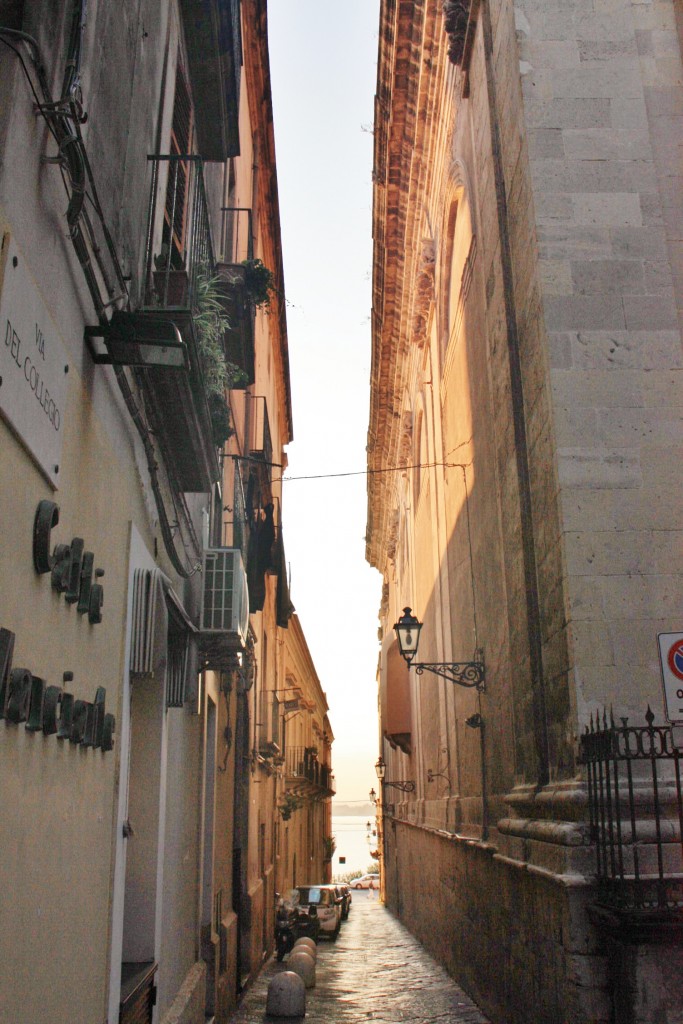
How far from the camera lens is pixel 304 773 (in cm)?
3102

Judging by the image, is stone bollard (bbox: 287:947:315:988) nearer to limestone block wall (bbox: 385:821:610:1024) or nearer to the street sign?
limestone block wall (bbox: 385:821:610:1024)

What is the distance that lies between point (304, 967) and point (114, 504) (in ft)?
34.1

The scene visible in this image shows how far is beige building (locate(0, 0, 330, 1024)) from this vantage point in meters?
3.05

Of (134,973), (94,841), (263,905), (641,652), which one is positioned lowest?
(263,905)

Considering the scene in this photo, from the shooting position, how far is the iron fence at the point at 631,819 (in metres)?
5.16

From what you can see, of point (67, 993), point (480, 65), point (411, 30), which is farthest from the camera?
point (411, 30)

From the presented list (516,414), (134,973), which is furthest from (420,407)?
(134,973)

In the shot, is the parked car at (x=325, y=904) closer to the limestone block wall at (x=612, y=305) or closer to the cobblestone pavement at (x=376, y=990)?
the cobblestone pavement at (x=376, y=990)

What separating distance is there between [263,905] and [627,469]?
461 inches

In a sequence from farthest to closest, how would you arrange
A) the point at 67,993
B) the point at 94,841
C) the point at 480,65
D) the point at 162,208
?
the point at 480,65, the point at 162,208, the point at 94,841, the point at 67,993

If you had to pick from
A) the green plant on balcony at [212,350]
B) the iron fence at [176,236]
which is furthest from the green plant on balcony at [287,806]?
the iron fence at [176,236]

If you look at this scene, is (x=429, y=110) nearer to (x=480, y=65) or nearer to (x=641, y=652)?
(x=480, y=65)

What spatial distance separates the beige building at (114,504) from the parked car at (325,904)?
10.6 meters

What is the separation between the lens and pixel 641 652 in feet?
19.8
